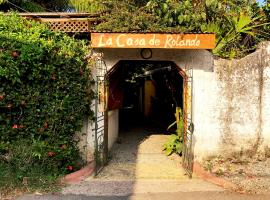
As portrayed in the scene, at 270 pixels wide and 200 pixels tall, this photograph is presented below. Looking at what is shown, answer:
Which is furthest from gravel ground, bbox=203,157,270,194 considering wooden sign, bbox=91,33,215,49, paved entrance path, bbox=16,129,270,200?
wooden sign, bbox=91,33,215,49

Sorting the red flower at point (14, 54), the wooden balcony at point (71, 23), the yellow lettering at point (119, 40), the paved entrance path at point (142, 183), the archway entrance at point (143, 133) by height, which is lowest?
the paved entrance path at point (142, 183)

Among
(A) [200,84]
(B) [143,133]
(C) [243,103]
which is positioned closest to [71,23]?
(A) [200,84]

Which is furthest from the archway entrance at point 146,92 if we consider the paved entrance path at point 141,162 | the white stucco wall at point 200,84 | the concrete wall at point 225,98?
the paved entrance path at point 141,162

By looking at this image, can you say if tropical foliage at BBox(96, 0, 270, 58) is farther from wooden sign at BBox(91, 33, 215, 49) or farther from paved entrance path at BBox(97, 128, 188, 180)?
paved entrance path at BBox(97, 128, 188, 180)

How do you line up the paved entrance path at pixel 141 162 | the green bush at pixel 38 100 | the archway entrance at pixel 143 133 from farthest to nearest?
1. the archway entrance at pixel 143 133
2. the paved entrance path at pixel 141 162
3. the green bush at pixel 38 100

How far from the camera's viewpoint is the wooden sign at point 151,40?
22.8 ft

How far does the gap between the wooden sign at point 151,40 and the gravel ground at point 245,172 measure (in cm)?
272

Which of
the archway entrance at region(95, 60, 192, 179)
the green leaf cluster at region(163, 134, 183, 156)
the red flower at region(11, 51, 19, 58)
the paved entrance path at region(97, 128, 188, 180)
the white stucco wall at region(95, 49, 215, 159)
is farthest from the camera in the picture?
the green leaf cluster at region(163, 134, 183, 156)

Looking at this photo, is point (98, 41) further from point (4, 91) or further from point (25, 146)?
point (25, 146)

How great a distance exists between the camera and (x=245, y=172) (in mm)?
7117

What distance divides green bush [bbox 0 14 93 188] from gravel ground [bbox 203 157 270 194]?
324 centimetres

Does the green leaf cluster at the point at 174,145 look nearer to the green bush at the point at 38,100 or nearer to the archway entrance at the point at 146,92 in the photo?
the archway entrance at the point at 146,92

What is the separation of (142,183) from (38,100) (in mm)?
2726

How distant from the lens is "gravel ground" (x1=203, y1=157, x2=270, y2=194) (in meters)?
6.29
